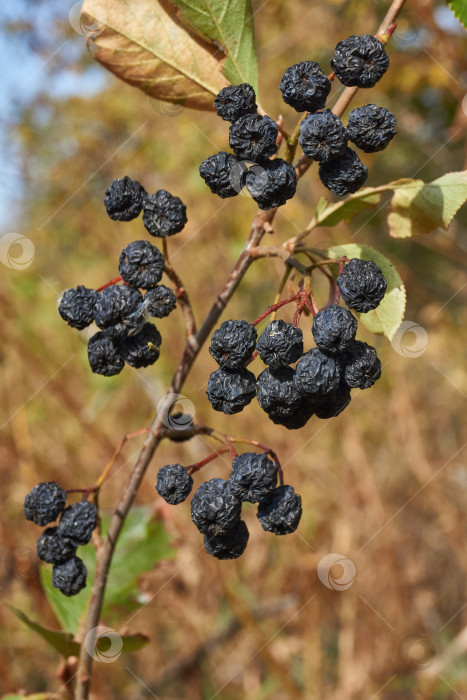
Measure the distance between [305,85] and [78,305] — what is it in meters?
0.52

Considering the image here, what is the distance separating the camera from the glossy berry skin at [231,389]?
928 millimetres

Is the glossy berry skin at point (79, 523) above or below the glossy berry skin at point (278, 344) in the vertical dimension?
below

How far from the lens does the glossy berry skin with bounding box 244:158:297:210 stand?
0.87 metres

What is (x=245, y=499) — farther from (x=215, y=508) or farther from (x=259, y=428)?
(x=259, y=428)

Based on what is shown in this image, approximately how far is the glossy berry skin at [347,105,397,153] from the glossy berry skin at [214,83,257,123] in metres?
0.16

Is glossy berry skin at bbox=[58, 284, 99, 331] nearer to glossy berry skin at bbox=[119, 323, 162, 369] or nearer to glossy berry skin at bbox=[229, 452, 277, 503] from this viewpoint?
glossy berry skin at bbox=[119, 323, 162, 369]

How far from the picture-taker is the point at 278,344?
89 cm

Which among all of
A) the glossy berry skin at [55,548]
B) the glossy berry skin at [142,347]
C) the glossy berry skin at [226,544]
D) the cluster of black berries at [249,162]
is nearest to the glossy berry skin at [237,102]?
the cluster of black berries at [249,162]

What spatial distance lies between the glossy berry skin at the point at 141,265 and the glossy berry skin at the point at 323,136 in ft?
0.97

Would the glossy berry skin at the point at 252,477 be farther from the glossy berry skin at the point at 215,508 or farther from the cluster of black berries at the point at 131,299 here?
the cluster of black berries at the point at 131,299

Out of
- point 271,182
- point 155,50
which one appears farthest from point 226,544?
point 155,50

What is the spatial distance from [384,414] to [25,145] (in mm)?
3173

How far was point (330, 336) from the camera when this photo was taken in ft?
2.86

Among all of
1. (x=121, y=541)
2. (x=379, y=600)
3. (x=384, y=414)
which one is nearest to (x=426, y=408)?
(x=384, y=414)
